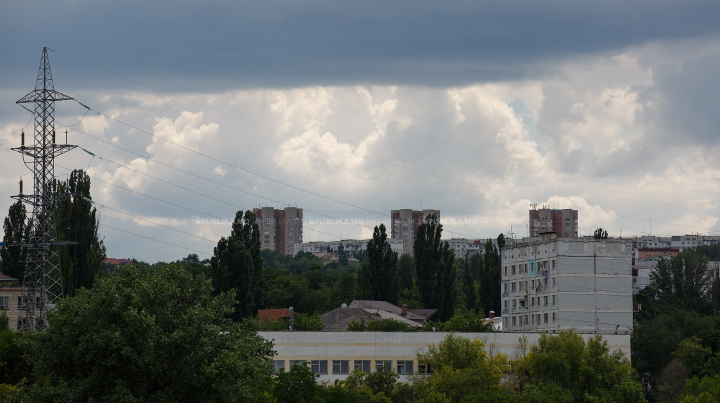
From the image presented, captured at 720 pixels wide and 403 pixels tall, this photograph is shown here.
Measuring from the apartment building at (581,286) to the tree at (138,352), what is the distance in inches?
2546

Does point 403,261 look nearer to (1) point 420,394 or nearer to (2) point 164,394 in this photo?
(1) point 420,394

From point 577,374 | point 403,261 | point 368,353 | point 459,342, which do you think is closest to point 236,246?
point 368,353

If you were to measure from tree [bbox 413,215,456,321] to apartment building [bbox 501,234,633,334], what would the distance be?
401 inches

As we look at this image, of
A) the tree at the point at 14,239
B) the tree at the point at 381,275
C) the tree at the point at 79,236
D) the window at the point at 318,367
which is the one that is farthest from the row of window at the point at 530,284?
the tree at the point at 14,239

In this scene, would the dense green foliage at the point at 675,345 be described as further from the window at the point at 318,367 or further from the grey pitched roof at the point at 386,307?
Answer: the window at the point at 318,367

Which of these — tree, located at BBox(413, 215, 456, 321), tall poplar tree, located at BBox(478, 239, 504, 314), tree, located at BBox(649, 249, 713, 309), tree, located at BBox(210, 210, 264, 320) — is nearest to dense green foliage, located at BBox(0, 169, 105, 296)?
tree, located at BBox(210, 210, 264, 320)

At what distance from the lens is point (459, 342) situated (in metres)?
68.4

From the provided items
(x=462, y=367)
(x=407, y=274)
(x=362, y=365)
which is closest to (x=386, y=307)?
(x=407, y=274)

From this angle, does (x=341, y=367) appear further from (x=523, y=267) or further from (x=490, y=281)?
(x=523, y=267)

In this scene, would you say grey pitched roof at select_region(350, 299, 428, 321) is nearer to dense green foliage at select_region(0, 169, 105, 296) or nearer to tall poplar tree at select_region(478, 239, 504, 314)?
tall poplar tree at select_region(478, 239, 504, 314)

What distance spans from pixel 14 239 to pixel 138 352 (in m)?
71.3

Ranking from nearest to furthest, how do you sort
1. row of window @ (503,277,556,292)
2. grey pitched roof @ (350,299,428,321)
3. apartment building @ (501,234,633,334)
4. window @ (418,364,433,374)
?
1. window @ (418,364,433,374)
2. apartment building @ (501,234,633,334)
3. row of window @ (503,277,556,292)
4. grey pitched roof @ (350,299,428,321)

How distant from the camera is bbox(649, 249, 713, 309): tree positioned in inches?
5595

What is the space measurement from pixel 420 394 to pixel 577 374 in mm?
15729
